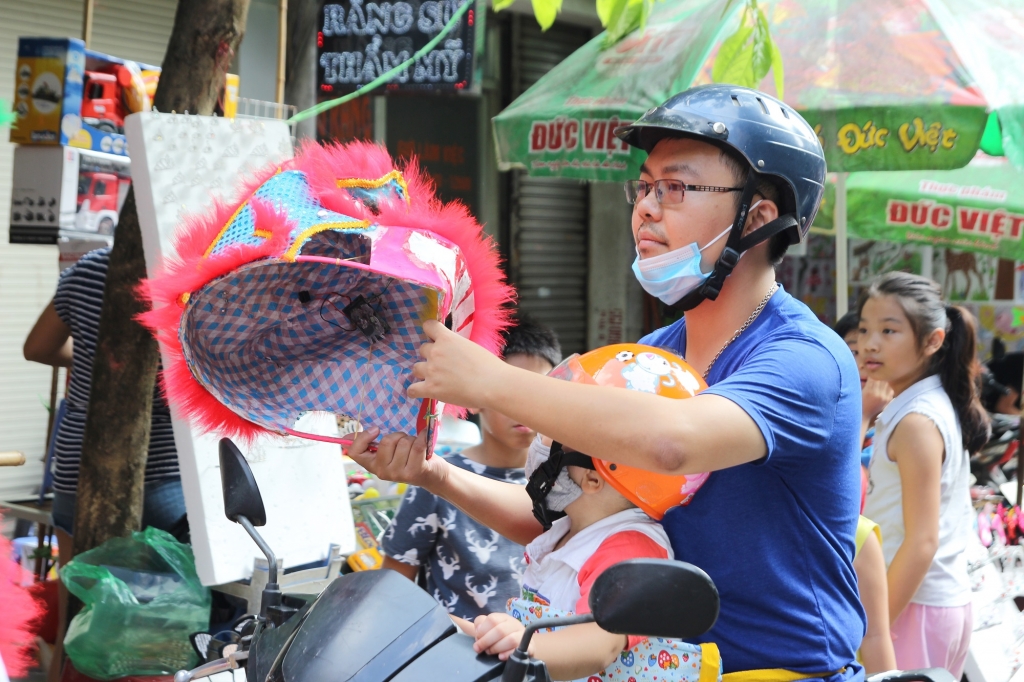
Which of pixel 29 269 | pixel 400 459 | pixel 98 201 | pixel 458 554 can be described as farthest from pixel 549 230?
pixel 400 459

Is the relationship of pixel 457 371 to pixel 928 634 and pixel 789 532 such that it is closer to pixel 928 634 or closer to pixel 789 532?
pixel 789 532

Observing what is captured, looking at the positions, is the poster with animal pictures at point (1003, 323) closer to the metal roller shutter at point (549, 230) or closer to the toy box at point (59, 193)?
the metal roller shutter at point (549, 230)

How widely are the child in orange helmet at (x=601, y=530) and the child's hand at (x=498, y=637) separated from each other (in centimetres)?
8

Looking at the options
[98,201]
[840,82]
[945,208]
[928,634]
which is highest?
[840,82]

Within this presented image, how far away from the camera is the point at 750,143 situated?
206cm

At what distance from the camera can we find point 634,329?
11672mm

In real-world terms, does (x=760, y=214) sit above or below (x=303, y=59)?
below

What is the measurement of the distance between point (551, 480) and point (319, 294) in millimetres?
766

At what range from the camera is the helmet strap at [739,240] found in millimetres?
2068

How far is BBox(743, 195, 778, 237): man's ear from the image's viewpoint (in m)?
2.12

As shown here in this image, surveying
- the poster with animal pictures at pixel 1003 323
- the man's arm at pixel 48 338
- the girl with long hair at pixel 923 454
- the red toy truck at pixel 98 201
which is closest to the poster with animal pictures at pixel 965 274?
the poster with animal pictures at pixel 1003 323

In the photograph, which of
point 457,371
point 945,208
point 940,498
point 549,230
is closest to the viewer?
point 457,371

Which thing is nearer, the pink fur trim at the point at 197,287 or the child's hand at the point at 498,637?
the child's hand at the point at 498,637

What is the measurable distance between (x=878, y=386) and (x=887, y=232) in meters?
3.61
